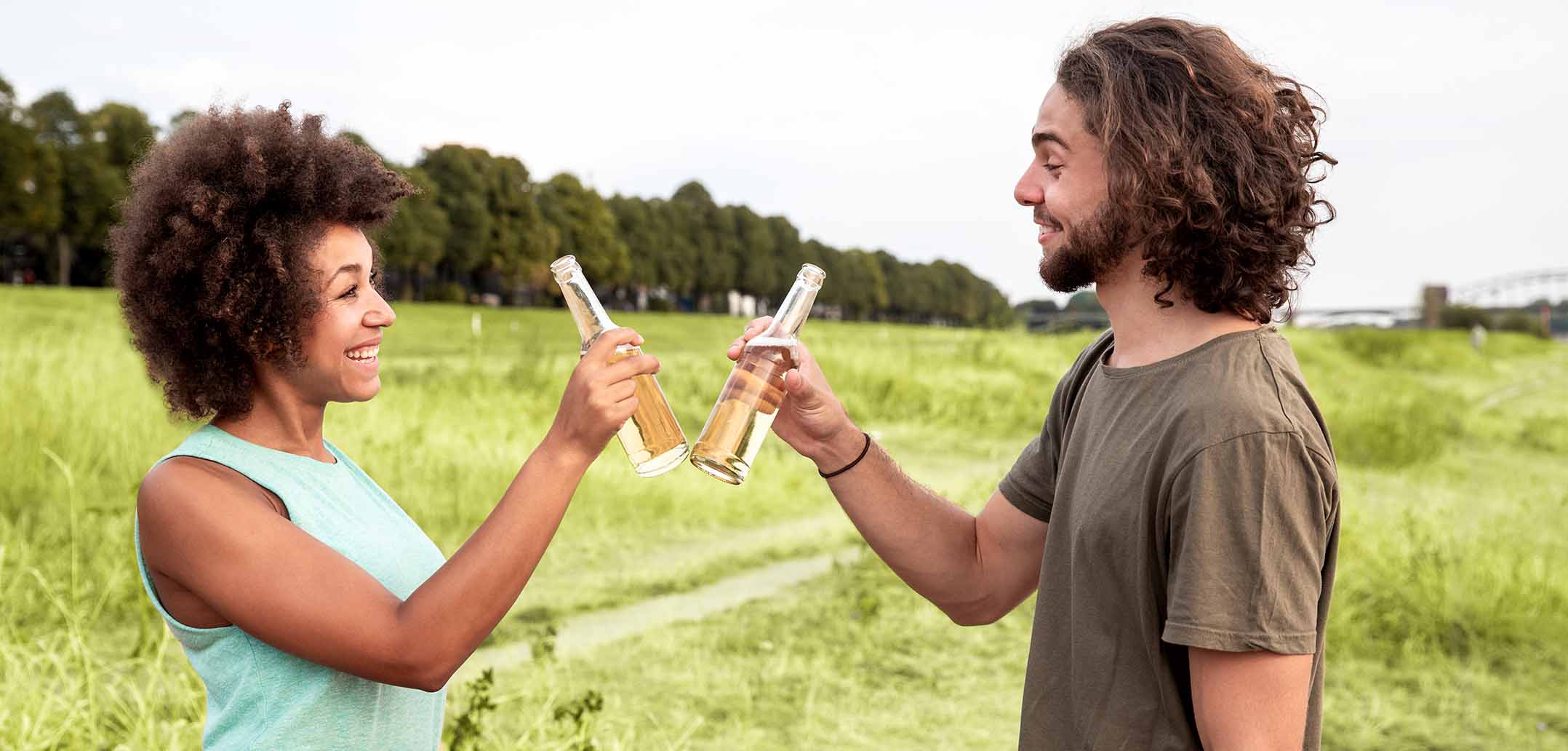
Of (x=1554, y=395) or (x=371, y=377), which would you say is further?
(x=1554, y=395)

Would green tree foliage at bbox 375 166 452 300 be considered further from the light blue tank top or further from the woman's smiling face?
the light blue tank top

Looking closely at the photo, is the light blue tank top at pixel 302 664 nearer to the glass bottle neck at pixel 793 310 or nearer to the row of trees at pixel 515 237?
the glass bottle neck at pixel 793 310

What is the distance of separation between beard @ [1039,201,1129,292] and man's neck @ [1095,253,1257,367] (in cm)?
3

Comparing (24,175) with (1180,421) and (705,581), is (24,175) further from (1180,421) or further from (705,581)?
(1180,421)

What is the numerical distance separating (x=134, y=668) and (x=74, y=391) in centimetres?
336

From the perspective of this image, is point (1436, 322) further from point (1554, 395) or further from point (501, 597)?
point (501, 597)

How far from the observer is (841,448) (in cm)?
227

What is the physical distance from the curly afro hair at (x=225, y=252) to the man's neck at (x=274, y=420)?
0.06 feet

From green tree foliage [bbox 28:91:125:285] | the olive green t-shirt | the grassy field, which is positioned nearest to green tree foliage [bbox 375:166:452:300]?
green tree foliage [bbox 28:91:125:285]

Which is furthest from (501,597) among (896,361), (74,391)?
(896,361)

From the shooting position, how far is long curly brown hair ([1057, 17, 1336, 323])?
1.69 meters

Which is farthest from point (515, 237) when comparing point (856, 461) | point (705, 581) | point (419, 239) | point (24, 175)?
point (856, 461)

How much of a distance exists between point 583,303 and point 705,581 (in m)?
4.55

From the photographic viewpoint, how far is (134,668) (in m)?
4.09
